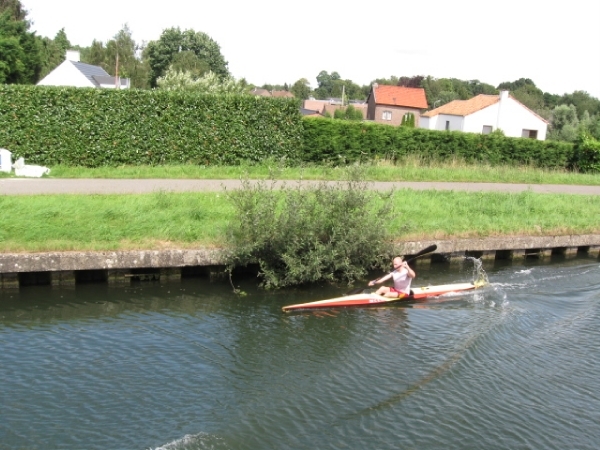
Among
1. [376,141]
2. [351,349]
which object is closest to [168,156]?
[376,141]

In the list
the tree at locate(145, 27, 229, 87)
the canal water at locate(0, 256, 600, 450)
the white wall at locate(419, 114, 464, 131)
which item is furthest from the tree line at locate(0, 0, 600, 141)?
the canal water at locate(0, 256, 600, 450)

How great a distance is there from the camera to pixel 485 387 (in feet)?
28.4

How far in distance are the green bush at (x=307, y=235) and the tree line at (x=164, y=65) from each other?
69.5ft

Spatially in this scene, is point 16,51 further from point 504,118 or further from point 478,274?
point 478,274

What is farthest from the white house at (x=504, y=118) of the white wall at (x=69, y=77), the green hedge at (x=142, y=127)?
the green hedge at (x=142, y=127)

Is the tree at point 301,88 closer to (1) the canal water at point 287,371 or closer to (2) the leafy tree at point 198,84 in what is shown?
(2) the leafy tree at point 198,84

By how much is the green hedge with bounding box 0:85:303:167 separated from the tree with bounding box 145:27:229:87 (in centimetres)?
5205

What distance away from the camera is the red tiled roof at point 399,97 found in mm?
66625

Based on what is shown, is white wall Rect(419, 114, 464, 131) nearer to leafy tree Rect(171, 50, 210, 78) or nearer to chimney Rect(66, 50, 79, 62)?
leafy tree Rect(171, 50, 210, 78)

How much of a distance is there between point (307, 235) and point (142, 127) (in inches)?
421

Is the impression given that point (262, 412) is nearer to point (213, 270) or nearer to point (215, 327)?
point (215, 327)

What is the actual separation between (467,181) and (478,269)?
30.4 feet

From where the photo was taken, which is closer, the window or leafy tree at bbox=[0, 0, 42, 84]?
leafy tree at bbox=[0, 0, 42, 84]

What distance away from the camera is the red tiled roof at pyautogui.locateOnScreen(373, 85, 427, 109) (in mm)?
66625
